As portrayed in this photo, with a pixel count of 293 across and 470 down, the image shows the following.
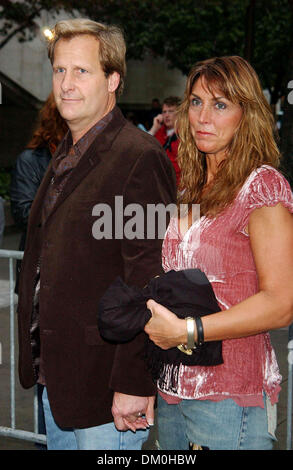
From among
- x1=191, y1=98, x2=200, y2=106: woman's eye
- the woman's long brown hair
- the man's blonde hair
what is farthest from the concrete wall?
the woman's long brown hair

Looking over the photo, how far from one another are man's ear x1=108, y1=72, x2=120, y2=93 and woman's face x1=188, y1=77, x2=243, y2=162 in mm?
412

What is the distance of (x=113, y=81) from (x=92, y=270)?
0.77m

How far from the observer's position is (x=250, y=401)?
8.25 feet

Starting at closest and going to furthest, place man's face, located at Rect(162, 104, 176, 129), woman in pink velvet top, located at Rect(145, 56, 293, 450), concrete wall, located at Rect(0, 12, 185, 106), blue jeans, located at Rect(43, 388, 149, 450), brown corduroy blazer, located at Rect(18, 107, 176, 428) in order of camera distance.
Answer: woman in pink velvet top, located at Rect(145, 56, 293, 450), brown corduroy blazer, located at Rect(18, 107, 176, 428), blue jeans, located at Rect(43, 388, 149, 450), man's face, located at Rect(162, 104, 176, 129), concrete wall, located at Rect(0, 12, 185, 106)

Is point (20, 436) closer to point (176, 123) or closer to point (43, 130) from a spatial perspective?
point (43, 130)

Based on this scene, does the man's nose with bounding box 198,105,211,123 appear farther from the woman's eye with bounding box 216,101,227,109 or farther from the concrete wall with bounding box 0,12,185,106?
the concrete wall with bounding box 0,12,185,106

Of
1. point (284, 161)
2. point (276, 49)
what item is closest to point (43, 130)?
point (284, 161)

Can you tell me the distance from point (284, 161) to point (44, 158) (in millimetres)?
5880

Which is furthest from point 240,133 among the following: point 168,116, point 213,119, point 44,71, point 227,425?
point 44,71

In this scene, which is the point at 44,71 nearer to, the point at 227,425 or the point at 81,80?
the point at 81,80

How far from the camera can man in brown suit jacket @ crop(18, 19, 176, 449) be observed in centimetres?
280

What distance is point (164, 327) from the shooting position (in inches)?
98.1

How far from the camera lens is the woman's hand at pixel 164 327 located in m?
2.47

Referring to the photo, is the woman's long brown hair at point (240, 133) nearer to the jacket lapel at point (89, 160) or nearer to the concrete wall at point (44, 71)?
the jacket lapel at point (89, 160)
